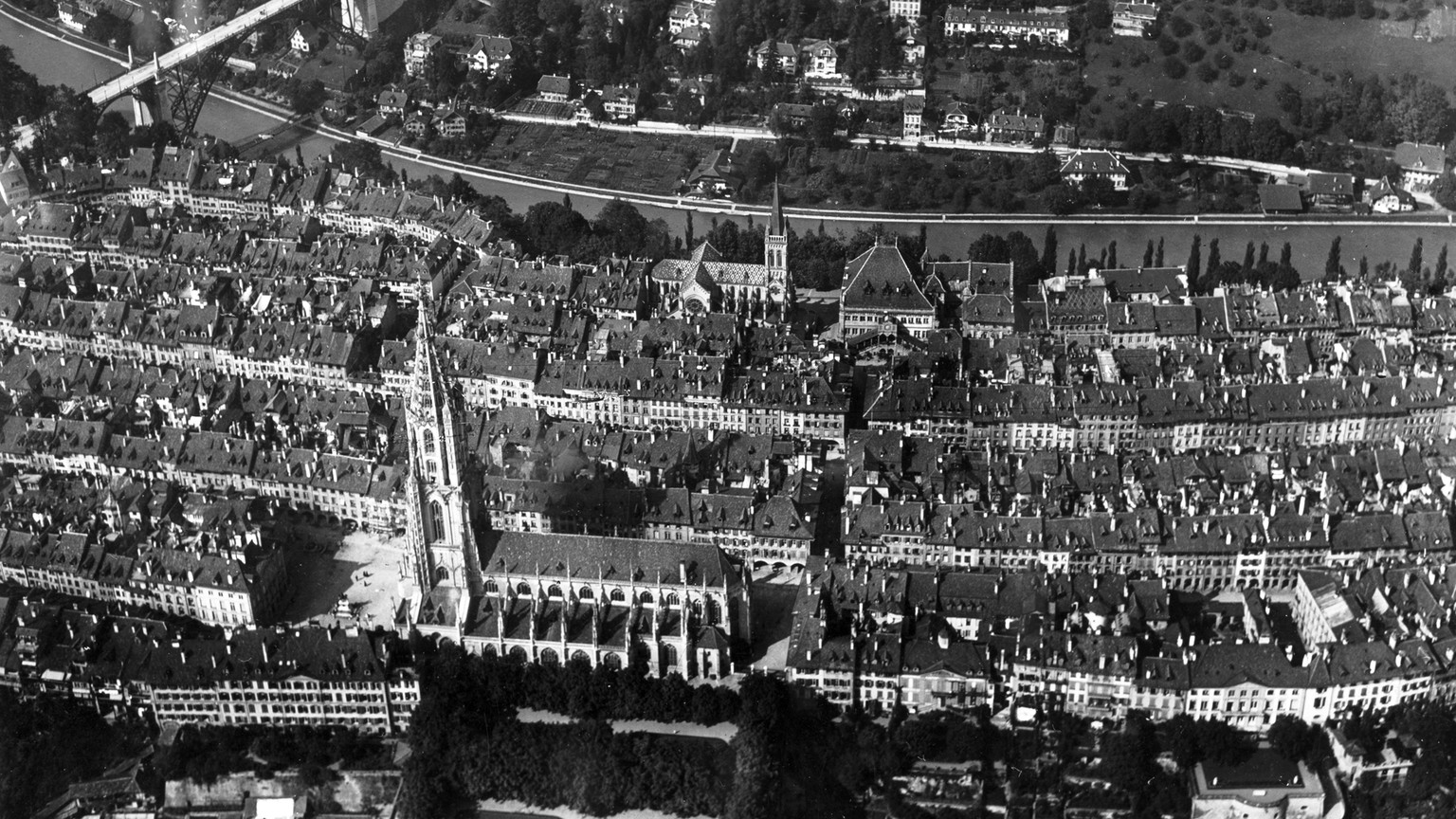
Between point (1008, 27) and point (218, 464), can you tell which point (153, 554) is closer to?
point (218, 464)

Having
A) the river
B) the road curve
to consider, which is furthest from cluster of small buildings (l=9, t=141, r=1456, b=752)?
the road curve

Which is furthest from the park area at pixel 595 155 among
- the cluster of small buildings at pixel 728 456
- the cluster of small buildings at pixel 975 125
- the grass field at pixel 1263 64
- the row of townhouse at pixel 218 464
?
the row of townhouse at pixel 218 464

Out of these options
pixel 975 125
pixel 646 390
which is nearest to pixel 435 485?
pixel 646 390

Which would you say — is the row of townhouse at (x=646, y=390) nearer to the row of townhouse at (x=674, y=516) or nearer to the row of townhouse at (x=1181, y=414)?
the row of townhouse at (x=1181, y=414)

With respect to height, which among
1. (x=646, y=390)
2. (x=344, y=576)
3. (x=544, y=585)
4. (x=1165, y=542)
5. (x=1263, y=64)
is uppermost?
(x=1263, y=64)

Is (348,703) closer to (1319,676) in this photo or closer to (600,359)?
(600,359)

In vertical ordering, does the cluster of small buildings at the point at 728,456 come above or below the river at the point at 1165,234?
below

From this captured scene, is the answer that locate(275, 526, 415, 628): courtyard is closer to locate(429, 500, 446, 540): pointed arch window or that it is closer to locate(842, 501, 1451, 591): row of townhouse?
locate(429, 500, 446, 540): pointed arch window

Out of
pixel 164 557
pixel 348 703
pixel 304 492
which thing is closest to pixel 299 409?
pixel 304 492
